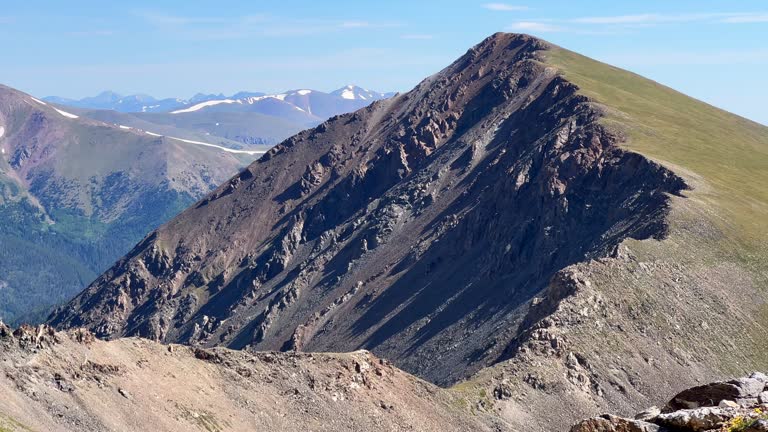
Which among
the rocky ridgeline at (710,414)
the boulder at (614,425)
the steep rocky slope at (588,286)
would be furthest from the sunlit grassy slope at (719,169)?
the boulder at (614,425)

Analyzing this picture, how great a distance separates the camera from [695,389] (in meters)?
38.2

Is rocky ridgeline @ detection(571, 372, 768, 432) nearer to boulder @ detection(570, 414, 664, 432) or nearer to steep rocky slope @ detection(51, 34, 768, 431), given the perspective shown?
boulder @ detection(570, 414, 664, 432)

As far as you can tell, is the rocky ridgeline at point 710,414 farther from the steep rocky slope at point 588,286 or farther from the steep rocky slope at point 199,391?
the steep rocky slope at point 588,286

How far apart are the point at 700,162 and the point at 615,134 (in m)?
16.7

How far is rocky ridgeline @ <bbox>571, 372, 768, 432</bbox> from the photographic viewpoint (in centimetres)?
2932

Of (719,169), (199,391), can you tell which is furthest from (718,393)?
(719,169)

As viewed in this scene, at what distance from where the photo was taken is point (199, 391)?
83125mm

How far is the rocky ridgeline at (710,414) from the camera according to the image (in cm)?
2932

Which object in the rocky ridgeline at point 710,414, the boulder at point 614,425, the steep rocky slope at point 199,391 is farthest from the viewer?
the steep rocky slope at point 199,391

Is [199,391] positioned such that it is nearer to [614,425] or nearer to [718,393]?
[718,393]

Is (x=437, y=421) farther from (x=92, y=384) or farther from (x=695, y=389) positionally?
(x=695, y=389)

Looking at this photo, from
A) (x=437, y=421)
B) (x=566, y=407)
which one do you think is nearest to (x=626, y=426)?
(x=437, y=421)

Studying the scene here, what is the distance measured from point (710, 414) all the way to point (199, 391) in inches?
2342

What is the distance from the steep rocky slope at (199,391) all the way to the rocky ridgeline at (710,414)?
41.2m
